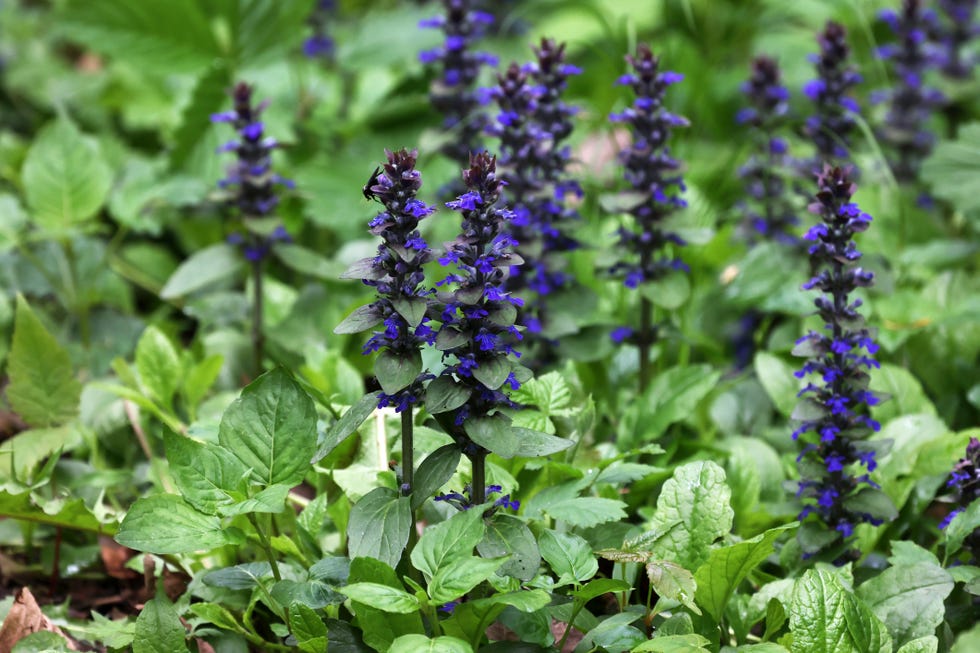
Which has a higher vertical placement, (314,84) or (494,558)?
(314,84)

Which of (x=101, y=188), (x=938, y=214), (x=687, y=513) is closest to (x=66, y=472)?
(x=101, y=188)

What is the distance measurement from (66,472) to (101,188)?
50.2 inches

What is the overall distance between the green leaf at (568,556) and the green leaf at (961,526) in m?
0.86

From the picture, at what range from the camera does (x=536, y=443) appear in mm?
2227

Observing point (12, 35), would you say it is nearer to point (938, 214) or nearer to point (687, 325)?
point (687, 325)

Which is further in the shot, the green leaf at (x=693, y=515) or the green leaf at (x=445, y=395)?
the green leaf at (x=693, y=515)

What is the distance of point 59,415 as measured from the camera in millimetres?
3078

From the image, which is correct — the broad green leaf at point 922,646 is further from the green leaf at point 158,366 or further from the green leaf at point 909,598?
the green leaf at point 158,366

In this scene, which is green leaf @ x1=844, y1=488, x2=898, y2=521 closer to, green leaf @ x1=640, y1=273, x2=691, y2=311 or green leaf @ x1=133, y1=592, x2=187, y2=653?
green leaf @ x1=640, y1=273, x2=691, y2=311

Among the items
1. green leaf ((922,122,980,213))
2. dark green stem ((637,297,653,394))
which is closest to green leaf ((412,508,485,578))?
dark green stem ((637,297,653,394))

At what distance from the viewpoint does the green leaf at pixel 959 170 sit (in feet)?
12.4

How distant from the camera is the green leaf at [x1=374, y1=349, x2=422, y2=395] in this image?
2.13 metres

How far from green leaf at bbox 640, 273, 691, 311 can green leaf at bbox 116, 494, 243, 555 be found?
4.80 ft

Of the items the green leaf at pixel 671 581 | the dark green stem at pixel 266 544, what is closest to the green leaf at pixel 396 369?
the dark green stem at pixel 266 544
